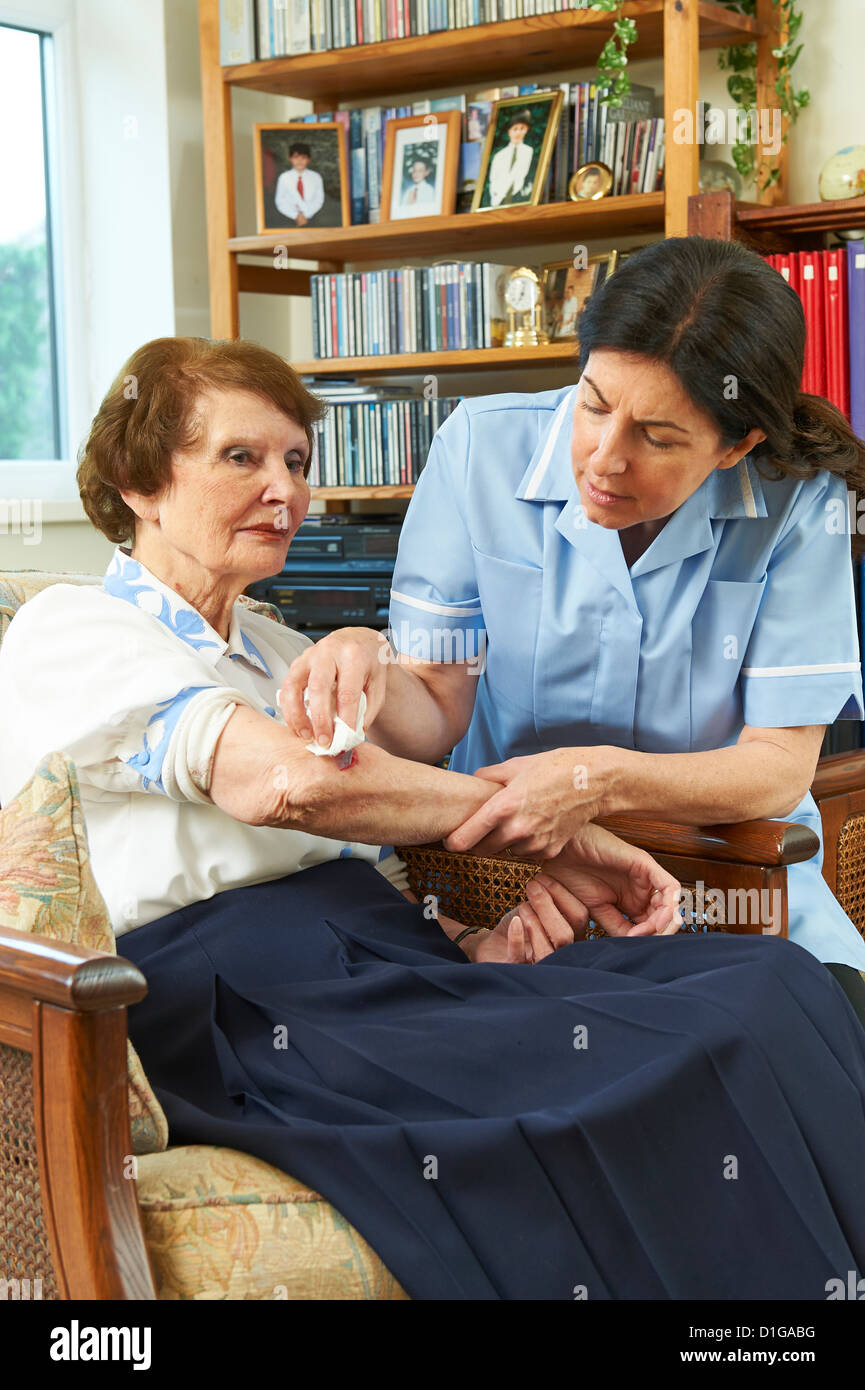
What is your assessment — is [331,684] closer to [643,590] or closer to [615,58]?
[643,590]

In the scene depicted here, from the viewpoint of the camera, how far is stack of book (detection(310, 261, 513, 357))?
318 cm

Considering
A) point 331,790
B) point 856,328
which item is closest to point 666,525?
point 331,790

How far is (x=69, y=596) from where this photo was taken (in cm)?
136

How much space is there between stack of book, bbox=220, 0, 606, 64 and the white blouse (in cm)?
220

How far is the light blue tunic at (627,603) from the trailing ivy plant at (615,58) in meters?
1.39

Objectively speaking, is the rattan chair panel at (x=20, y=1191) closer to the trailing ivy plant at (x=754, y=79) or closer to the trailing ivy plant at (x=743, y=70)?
the trailing ivy plant at (x=743, y=70)

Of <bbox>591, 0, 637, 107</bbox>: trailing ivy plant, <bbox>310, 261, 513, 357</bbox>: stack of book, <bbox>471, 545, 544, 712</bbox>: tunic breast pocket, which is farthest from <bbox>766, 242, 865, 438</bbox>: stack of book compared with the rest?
<bbox>471, 545, 544, 712</bbox>: tunic breast pocket

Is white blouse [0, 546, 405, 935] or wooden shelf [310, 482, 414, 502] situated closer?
white blouse [0, 546, 405, 935]

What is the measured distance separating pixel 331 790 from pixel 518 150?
88.2 inches

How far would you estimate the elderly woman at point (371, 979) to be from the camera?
104cm

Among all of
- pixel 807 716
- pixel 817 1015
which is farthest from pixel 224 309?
pixel 817 1015

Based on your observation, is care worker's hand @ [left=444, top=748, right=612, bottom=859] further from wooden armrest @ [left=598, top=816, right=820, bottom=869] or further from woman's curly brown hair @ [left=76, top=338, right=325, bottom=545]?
woman's curly brown hair @ [left=76, top=338, right=325, bottom=545]

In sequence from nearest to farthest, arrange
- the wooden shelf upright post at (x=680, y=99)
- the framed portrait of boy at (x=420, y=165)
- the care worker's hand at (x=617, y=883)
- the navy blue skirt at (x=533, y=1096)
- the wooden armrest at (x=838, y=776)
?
the navy blue skirt at (x=533, y=1096) < the care worker's hand at (x=617, y=883) < the wooden armrest at (x=838, y=776) < the wooden shelf upright post at (x=680, y=99) < the framed portrait of boy at (x=420, y=165)

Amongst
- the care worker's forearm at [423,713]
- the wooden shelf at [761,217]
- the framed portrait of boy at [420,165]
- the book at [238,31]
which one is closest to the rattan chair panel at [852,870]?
the care worker's forearm at [423,713]
